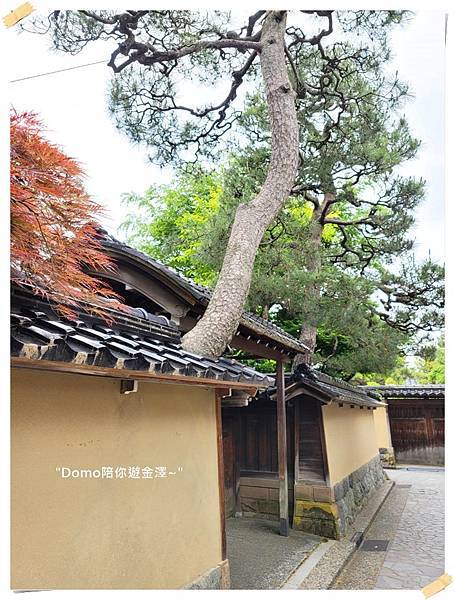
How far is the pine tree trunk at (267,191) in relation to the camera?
3.34 metres

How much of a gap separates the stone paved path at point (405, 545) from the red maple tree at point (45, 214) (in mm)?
2214

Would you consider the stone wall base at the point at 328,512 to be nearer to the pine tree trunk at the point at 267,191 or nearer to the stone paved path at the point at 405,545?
the stone paved path at the point at 405,545

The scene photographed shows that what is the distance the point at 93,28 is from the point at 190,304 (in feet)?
Result: 5.86

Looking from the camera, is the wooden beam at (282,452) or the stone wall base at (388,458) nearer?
the wooden beam at (282,452)

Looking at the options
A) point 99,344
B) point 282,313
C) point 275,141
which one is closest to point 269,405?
point 282,313

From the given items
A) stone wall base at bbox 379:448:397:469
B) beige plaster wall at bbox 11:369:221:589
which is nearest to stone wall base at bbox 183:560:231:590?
beige plaster wall at bbox 11:369:221:589

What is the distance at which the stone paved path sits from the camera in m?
2.81

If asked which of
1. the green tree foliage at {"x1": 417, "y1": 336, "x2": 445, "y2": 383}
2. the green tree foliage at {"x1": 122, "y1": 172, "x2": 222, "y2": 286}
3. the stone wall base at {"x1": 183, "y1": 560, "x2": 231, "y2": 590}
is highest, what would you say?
the green tree foliage at {"x1": 122, "y1": 172, "x2": 222, "y2": 286}

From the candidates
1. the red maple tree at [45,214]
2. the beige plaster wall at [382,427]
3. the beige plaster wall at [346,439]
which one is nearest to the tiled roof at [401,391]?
the beige plaster wall at [382,427]

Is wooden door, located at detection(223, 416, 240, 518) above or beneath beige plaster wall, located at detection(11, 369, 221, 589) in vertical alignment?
beneath

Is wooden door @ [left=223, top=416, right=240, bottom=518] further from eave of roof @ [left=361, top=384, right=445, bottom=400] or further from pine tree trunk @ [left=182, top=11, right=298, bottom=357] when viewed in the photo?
eave of roof @ [left=361, top=384, right=445, bottom=400]

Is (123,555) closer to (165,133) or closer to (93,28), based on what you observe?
(93,28)

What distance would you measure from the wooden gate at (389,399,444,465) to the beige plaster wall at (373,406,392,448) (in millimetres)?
96

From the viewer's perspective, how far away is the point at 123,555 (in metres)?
1.93
